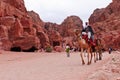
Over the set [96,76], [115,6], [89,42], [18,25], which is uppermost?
[115,6]

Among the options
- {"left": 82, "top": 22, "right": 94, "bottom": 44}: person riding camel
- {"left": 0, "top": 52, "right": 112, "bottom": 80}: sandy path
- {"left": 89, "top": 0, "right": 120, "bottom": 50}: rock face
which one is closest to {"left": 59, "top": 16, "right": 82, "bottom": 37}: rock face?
{"left": 89, "top": 0, "right": 120, "bottom": 50}: rock face

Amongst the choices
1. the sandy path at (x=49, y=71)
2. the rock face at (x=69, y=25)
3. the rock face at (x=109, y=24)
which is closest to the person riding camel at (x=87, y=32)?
the sandy path at (x=49, y=71)

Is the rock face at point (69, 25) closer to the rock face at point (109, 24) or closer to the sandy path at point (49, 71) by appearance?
the rock face at point (109, 24)

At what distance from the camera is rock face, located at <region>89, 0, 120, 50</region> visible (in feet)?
354

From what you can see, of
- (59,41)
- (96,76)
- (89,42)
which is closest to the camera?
(96,76)

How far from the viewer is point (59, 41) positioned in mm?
107312

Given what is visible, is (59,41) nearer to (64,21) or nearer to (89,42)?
(64,21)

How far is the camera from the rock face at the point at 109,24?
107875 millimetres

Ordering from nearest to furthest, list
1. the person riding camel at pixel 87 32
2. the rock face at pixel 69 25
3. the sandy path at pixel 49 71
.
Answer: the sandy path at pixel 49 71
the person riding camel at pixel 87 32
the rock face at pixel 69 25

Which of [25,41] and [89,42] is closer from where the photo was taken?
[89,42]

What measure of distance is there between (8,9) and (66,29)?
95218mm

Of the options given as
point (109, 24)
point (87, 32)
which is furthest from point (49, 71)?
point (109, 24)

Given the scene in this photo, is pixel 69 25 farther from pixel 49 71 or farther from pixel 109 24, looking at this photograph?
pixel 49 71

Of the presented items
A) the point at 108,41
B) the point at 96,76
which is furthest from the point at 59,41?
the point at 96,76
